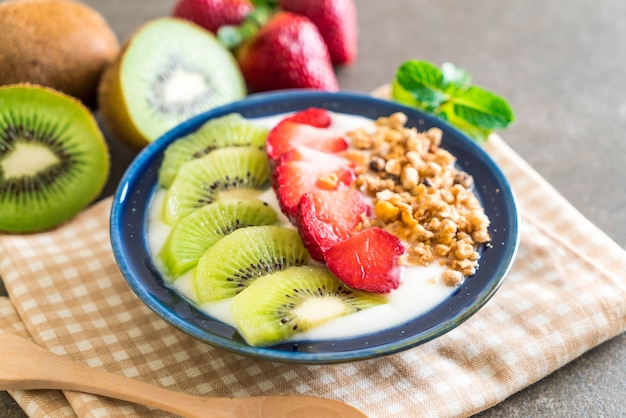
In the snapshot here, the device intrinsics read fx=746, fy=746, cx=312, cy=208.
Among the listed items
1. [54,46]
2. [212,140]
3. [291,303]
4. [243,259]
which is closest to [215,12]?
[54,46]

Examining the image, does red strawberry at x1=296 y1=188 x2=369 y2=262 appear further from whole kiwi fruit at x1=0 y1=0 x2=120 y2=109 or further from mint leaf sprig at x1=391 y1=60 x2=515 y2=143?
whole kiwi fruit at x1=0 y1=0 x2=120 y2=109

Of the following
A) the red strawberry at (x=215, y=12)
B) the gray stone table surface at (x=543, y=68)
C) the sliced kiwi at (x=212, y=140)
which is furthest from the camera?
the red strawberry at (x=215, y=12)

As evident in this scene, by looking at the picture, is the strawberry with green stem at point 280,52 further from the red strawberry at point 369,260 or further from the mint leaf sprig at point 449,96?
the red strawberry at point 369,260

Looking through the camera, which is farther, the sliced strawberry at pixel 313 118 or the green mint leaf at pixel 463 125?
the green mint leaf at pixel 463 125

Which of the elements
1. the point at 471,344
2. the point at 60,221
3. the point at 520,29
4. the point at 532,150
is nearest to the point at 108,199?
the point at 60,221

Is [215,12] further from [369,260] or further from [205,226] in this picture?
[369,260]

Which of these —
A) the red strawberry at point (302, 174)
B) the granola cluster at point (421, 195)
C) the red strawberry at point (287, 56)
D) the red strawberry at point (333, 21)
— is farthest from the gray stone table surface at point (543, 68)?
the red strawberry at point (302, 174)
